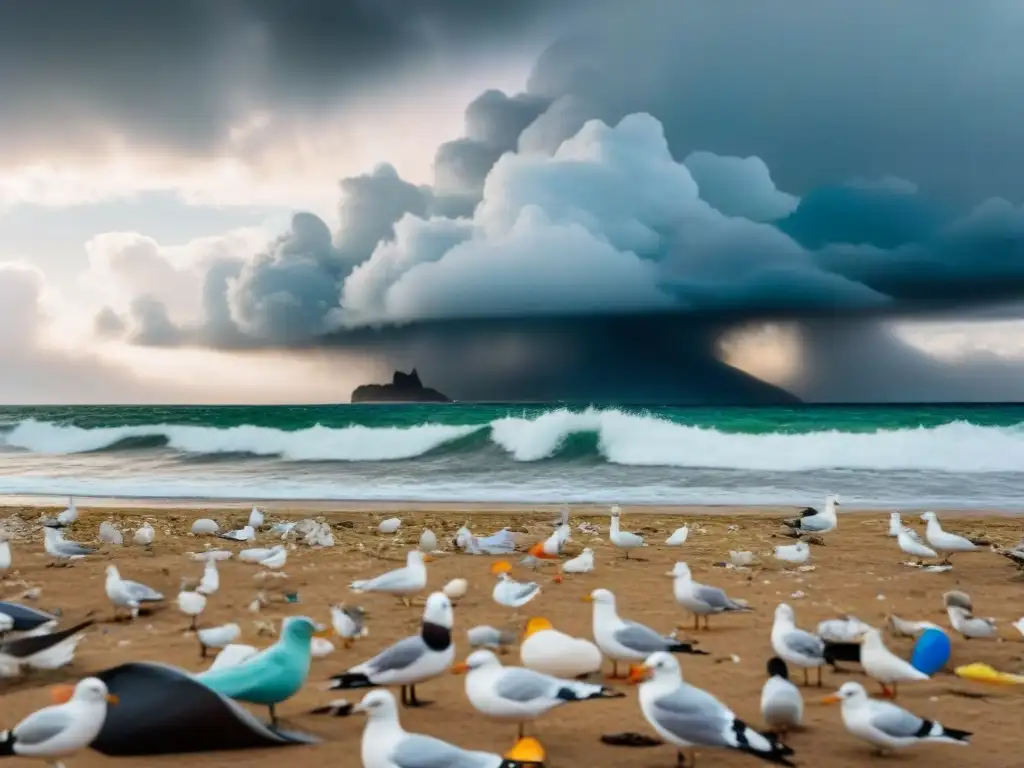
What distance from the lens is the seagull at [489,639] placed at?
588cm

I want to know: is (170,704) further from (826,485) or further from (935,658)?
(826,485)

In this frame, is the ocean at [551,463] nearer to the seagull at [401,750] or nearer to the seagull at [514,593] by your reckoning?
the seagull at [514,593]

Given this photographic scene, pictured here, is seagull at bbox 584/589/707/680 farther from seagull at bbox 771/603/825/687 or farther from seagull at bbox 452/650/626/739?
seagull at bbox 452/650/626/739

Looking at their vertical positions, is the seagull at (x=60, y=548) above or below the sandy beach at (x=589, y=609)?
above

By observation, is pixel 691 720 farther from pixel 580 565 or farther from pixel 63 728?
pixel 580 565

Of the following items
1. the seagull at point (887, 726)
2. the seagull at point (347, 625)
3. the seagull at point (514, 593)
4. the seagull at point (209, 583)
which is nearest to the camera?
the seagull at point (887, 726)

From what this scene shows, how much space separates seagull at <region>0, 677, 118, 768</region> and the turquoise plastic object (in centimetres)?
473

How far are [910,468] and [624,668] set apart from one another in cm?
2152

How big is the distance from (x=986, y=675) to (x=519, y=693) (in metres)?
3.19

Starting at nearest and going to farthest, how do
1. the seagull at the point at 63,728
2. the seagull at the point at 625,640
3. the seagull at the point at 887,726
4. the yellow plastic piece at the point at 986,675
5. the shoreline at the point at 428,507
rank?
1. the seagull at the point at 63,728
2. the seagull at the point at 887,726
3. the seagull at the point at 625,640
4. the yellow plastic piece at the point at 986,675
5. the shoreline at the point at 428,507

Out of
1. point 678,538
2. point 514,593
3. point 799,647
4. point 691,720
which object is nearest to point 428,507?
point 678,538

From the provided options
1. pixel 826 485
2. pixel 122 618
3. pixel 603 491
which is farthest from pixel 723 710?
pixel 826 485

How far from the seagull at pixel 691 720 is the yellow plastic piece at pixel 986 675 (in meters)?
2.09

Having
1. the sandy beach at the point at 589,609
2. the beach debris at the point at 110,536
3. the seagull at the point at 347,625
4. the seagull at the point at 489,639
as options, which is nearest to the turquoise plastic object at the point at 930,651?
the sandy beach at the point at 589,609
